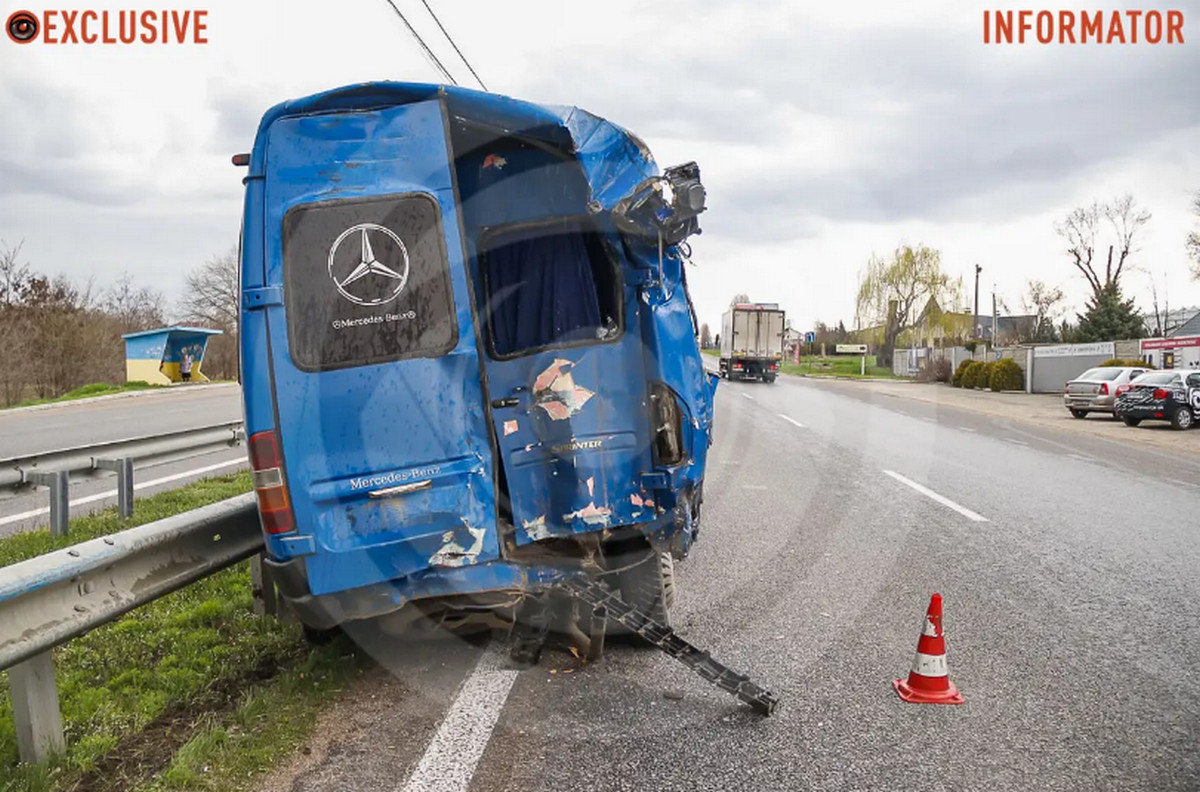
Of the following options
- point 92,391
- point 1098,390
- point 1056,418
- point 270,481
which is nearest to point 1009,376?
point 1098,390

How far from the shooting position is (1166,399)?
21.8 metres

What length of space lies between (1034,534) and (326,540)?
252 inches

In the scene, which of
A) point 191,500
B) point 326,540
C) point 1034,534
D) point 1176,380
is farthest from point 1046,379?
point 326,540

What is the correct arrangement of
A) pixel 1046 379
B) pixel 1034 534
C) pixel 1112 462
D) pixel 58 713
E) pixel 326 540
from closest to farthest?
pixel 58 713, pixel 326 540, pixel 1034 534, pixel 1112 462, pixel 1046 379

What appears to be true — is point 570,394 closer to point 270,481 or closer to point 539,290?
point 539,290

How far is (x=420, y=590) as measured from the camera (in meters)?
4.09

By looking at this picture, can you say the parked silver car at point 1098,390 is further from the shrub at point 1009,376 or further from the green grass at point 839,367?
the green grass at point 839,367

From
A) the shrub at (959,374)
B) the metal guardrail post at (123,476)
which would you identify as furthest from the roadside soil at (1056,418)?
the metal guardrail post at (123,476)

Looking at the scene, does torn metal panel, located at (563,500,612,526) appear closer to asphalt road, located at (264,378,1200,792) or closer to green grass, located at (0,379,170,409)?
asphalt road, located at (264,378,1200,792)

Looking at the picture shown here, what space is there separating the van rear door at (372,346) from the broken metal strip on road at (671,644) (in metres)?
0.57

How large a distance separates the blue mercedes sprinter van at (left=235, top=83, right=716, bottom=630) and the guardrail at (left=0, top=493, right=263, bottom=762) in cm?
46

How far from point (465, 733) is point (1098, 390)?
26.1 metres

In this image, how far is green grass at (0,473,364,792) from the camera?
10.8ft

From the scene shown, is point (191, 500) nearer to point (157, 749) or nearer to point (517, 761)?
point (157, 749)
